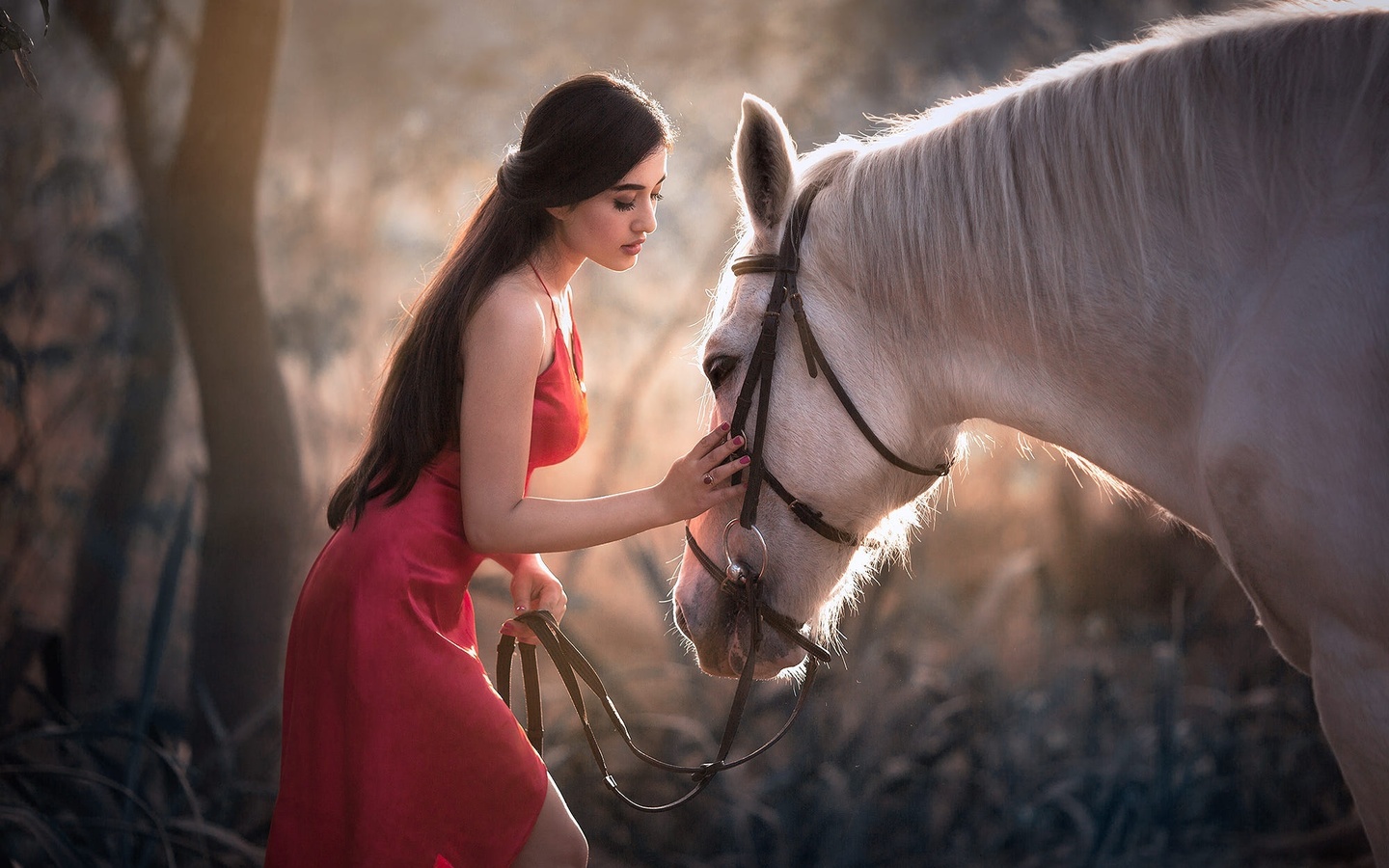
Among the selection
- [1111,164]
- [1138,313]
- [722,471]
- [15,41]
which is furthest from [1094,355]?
[15,41]

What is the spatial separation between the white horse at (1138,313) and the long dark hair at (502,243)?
0.21 meters

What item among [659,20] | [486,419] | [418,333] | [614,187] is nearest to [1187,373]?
[614,187]

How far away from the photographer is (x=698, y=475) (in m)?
1.41

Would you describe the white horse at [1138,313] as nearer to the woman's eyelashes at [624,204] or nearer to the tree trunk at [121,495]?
the woman's eyelashes at [624,204]

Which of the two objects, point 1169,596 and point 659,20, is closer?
point 1169,596

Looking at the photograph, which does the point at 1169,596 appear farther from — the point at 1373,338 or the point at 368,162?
the point at 368,162

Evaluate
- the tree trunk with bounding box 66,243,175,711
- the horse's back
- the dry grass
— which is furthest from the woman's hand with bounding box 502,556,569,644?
the tree trunk with bounding box 66,243,175,711

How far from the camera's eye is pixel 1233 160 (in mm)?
1193

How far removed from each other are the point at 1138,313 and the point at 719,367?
663mm

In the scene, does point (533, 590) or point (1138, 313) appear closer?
point (1138, 313)

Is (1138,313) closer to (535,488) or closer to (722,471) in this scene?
(722,471)

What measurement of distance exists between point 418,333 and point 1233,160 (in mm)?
1247

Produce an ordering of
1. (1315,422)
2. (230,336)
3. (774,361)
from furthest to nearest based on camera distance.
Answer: (230,336) < (774,361) < (1315,422)

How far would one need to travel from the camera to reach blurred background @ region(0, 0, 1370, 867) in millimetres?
2920
